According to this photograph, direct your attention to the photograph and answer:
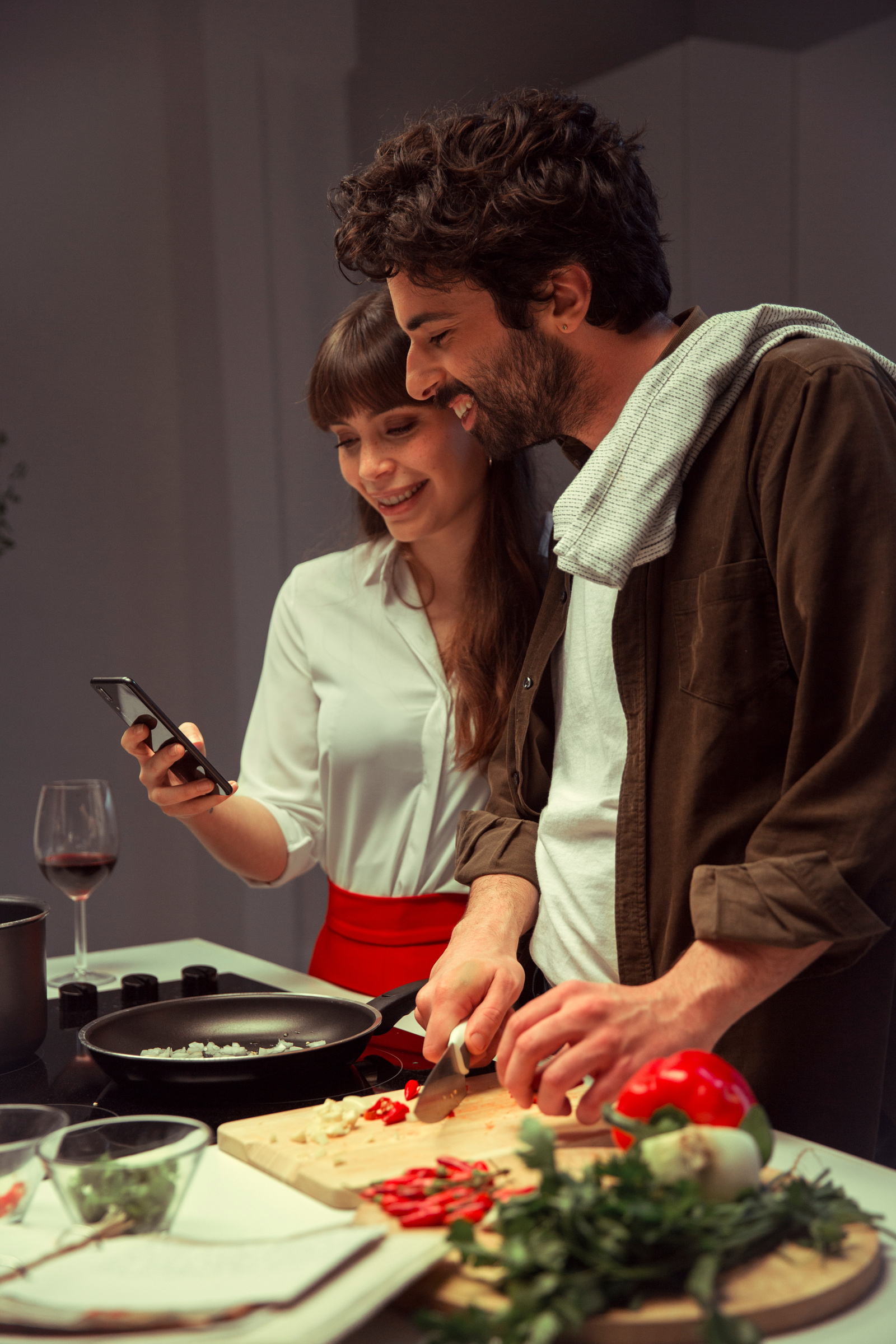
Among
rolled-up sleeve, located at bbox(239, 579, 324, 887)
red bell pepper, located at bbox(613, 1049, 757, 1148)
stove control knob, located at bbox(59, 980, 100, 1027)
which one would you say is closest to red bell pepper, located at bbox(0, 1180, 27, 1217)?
red bell pepper, located at bbox(613, 1049, 757, 1148)

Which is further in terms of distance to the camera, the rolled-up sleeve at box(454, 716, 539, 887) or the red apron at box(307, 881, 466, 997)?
the red apron at box(307, 881, 466, 997)

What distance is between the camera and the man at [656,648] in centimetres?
101

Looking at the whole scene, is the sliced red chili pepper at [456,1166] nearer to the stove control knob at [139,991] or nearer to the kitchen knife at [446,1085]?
the kitchen knife at [446,1085]

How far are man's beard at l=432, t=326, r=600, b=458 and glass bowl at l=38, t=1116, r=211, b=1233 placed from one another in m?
0.92

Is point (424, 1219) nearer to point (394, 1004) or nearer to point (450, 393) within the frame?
point (394, 1004)

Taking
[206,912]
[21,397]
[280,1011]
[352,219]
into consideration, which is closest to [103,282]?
[21,397]

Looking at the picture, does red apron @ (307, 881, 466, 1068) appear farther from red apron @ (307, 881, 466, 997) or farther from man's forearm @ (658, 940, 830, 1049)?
man's forearm @ (658, 940, 830, 1049)

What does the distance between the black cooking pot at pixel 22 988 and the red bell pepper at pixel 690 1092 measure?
2.17 feet

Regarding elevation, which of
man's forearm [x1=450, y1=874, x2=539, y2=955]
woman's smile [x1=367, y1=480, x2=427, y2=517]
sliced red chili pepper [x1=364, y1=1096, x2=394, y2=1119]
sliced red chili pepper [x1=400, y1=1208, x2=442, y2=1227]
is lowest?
sliced red chili pepper [x1=364, y1=1096, x2=394, y2=1119]

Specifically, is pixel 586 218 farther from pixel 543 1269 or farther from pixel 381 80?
pixel 381 80

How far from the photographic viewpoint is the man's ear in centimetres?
141

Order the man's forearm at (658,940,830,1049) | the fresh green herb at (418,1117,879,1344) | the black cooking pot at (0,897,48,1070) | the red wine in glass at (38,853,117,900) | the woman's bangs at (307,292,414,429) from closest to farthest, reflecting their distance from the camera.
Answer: the fresh green herb at (418,1117,879,1344), the man's forearm at (658,940,830,1049), the black cooking pot at (0,897,48,1070), the red wine in glass at (38,853,117,900), the woman's bangs at (307,292,414,429)

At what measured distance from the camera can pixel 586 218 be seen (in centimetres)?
142

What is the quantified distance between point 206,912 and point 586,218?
258 cm
